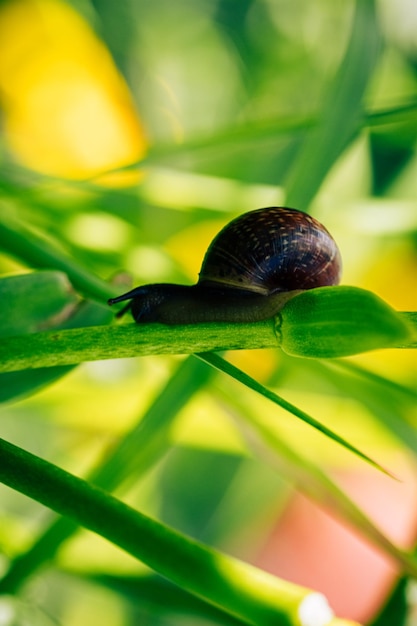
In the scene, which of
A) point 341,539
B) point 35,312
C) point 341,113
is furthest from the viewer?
point 341,539

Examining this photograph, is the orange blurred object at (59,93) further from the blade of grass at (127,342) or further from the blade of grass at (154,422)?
the blade of grass at (127,342)

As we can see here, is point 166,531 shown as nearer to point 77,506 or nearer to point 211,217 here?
point 77,506

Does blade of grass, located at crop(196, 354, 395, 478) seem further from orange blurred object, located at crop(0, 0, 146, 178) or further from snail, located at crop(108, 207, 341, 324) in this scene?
orange blurred object, located at crop(0, 0, 146, 178)

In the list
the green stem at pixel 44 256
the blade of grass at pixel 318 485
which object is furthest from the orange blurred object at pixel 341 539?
the green stem at pixel 44 256

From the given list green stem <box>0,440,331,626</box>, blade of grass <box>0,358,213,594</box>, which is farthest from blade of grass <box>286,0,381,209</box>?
green stem <box>0,440,331,626</box>

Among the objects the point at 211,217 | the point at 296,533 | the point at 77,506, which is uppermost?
the point at 211,217

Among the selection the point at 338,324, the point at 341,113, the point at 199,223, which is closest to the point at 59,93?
the point at 199,223

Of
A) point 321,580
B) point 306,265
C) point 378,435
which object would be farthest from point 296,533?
point 306,265

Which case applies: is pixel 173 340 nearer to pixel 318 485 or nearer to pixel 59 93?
pixel 318 485
